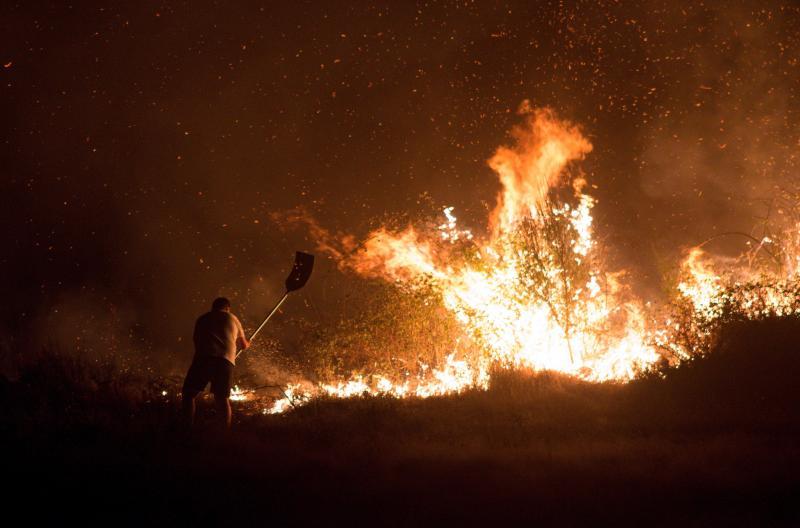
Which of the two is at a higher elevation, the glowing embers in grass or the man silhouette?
the glowing embers in grass

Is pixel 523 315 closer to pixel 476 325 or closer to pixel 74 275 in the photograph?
pixel 476 325

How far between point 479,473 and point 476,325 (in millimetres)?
6325

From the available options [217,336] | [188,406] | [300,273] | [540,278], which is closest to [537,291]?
[540,278]

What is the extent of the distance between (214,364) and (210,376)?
0.49 ft

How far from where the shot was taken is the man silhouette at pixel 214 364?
7.30m

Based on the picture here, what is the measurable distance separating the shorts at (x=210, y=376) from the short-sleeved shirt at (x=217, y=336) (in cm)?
8

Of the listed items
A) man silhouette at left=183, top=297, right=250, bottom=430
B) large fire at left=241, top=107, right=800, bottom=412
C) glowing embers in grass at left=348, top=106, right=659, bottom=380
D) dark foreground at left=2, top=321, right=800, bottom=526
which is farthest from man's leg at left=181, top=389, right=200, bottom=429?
glowing embers in grass at left=348, top=106, right=659, bottom=380

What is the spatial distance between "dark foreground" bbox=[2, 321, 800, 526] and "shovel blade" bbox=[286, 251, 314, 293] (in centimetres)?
251

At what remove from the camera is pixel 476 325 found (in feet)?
36.6

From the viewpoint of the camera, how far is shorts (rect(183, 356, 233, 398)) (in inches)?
289

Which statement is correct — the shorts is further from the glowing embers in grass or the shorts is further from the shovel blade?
the glowing embers in grass

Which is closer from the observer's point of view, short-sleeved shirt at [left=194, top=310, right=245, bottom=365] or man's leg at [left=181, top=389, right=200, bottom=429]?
man's leg at [left=181, top=389, right=200, bottom=429]

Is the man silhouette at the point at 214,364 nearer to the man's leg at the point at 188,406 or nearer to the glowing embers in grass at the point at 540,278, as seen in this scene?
the man's leg at the point at 188,406

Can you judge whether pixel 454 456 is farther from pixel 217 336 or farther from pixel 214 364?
pixel 217 336
